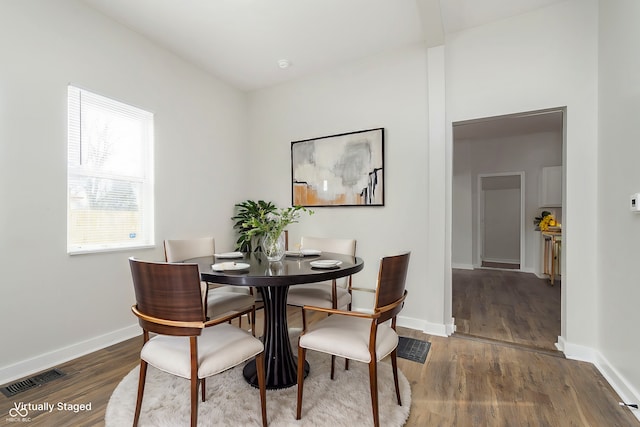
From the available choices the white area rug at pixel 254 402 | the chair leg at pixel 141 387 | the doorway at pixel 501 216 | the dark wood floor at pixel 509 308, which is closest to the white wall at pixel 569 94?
the dark wood floor at pixel 509 308

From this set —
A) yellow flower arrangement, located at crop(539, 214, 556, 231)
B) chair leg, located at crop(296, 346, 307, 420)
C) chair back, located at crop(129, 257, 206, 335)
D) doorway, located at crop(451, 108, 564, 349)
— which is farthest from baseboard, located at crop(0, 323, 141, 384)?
yellow flower arrangement, located at crop(539, 214, 556, 231)

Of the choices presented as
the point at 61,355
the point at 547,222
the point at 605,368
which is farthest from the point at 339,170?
the point at 547,222

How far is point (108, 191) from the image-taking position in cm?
282

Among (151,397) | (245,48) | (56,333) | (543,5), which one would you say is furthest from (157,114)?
(543,5)

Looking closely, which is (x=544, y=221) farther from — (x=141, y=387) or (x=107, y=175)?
(x=107, y=175)

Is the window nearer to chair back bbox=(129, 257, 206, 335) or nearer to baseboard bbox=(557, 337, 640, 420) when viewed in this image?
chair back bbox=(129, 257, 206, 335)

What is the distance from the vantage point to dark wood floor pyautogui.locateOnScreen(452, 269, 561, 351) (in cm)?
293

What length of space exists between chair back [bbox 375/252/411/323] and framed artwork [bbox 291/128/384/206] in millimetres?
1678

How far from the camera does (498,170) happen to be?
21.1ft

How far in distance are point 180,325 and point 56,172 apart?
190cm

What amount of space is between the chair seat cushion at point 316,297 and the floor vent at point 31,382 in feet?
5.66

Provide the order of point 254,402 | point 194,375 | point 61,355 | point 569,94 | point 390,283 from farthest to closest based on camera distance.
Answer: point 569,94
point 61,355
point 254,402
point 390,283
point 194,375

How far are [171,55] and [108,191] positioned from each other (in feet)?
5.28

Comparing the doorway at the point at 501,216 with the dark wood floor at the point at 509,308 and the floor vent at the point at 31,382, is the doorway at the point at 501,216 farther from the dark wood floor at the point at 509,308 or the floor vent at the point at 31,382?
the floor vent at the point at 31,382
